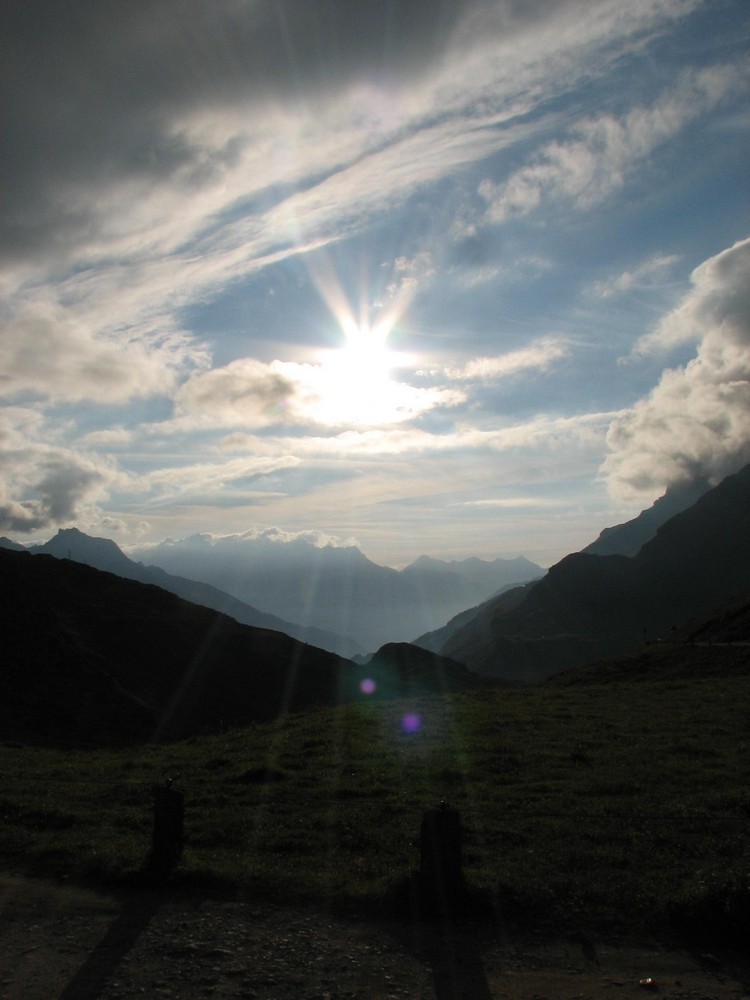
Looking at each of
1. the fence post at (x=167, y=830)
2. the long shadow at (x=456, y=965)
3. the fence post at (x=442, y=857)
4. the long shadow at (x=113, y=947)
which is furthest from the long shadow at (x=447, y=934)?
the fence post at (x=167, y=830)

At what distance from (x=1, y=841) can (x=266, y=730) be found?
15600mm

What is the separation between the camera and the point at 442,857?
1004cm

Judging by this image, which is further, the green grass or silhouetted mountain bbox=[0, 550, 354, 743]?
silhouetted mountain bbox=[0, 550, 354, 743]

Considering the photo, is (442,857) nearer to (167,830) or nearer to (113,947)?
(113,947)

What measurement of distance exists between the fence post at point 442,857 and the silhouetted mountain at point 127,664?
3575cm

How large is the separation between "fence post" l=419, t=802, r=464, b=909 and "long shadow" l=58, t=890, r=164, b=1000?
12.7ft

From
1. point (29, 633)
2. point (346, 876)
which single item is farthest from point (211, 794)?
point (29, 633)

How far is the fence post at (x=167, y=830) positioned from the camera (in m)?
A: 11.2

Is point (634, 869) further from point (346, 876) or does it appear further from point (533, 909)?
point (346, 876)

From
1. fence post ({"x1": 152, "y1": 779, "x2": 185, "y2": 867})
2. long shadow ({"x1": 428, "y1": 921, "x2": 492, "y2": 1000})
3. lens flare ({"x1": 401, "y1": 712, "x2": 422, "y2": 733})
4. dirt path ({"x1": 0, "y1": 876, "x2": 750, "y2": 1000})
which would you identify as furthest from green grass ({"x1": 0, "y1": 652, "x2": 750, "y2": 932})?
long shadow ({"x1": 428, "y1": 921, "x2": 492, "y2": 1000})

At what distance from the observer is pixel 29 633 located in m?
60.1

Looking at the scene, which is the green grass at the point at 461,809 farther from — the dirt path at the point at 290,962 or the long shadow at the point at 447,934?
the dirt path at the point at 290,962

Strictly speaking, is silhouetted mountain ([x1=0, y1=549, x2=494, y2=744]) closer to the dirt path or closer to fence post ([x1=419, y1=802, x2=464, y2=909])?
the dirt path

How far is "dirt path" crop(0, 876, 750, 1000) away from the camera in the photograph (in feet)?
25.6
